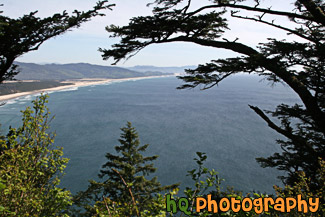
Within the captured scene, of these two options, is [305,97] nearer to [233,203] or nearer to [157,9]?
[233,203]

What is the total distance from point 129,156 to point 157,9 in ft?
37.9

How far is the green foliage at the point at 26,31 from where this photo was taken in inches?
235

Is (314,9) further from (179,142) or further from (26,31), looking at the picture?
(179,142)

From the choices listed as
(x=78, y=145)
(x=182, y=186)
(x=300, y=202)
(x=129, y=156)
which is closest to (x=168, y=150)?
(x=182, y=186)

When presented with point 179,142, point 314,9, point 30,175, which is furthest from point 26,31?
point 179,142

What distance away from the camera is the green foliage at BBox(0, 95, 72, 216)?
2736mm

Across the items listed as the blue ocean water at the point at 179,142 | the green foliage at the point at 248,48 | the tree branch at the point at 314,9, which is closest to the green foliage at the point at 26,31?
the green foliage at the point at 248,48

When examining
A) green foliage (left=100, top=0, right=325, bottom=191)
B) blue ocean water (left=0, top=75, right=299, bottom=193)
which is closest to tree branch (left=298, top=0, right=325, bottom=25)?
green foliage (left=100, top=0, right=325, bottom=191)

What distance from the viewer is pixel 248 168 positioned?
3048cm

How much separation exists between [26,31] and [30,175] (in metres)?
4.63

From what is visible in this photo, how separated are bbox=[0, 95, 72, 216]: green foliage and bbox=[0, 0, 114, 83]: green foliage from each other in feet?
12.0

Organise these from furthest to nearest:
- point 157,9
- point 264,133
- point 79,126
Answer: point 79,126, point 264,133, point 157,9

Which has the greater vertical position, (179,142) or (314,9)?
(314,9)

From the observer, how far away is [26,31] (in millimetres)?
6094
